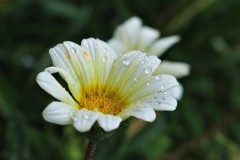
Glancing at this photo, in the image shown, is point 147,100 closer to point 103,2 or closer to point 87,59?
point 87,59

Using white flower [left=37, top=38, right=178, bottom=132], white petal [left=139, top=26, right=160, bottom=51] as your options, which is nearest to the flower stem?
white flower [left=37, top=38, right=178, bottom=132]

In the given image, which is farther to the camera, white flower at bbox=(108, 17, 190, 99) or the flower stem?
white flower at bbox=(108, 17, 190, 99)

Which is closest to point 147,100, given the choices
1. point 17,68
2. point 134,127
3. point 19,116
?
point 19,116

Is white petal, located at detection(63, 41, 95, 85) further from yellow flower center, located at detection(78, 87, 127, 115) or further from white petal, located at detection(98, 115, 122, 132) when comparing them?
white petal, located at detection(98, 115, 122, 132)

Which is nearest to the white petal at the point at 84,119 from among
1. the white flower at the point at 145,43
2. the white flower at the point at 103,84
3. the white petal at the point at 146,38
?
the white flower at the point at 103,84

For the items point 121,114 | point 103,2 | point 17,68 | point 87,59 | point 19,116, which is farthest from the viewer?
point 103,2

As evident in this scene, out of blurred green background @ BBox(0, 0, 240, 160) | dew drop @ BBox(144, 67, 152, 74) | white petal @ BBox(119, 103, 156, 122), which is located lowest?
blurred green background @ BBox(0, 0, 240, 160)

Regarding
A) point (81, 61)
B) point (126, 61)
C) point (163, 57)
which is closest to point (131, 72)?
point (126, 61)

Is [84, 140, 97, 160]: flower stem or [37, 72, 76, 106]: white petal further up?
[37, 72, 76, 106]: white petal
